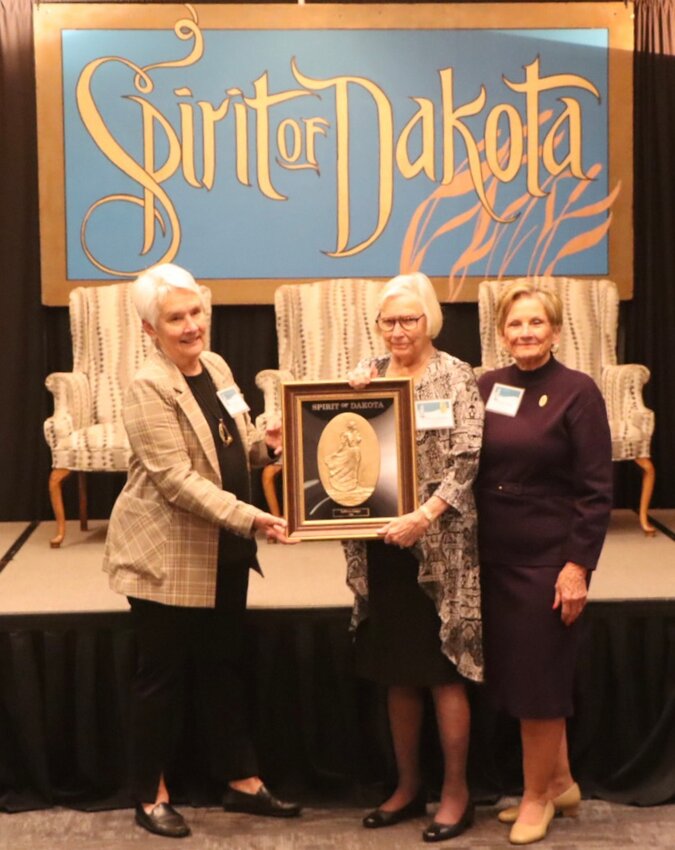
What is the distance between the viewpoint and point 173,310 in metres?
3.11

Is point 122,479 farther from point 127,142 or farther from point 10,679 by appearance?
point 10,679

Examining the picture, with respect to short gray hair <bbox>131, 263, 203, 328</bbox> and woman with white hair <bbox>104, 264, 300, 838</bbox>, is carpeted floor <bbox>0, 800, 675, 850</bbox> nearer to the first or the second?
woman with white hair <bbox>104, 264, 300, 838</bbox>

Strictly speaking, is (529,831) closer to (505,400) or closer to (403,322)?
(505,400)

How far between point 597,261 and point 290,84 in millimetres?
1642

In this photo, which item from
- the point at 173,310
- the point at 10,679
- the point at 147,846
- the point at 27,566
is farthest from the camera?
the point at 27,566

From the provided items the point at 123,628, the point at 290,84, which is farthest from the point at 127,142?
the point at 123,628

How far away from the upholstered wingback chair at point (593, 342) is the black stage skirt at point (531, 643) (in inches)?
92.9

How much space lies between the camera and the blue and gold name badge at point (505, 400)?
125 inches

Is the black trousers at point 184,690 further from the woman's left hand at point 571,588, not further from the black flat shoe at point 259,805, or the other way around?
the woman's left hand at point 571,588

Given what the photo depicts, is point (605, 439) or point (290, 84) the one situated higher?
point (290, 84)

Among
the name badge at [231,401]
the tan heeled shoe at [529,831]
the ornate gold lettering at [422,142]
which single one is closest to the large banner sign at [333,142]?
the ornate gold lettering at [422,142]

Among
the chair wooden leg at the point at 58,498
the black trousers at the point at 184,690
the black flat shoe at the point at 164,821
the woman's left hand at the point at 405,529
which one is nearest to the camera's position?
the woman's left hand at the point at 405,529

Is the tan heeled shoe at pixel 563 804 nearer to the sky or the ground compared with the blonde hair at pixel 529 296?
nearer to the ground

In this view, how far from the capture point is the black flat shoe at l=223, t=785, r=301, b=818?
351 cm
